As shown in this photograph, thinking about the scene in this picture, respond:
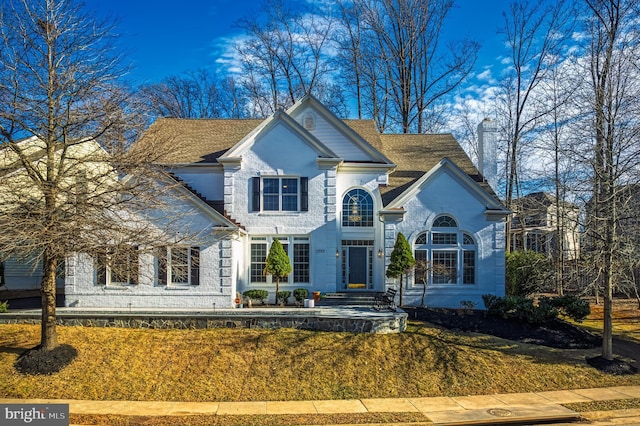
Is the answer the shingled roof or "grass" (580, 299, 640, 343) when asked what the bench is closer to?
the shingled roof

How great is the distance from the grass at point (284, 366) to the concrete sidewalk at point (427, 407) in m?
0.36

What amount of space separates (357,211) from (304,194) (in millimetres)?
2766

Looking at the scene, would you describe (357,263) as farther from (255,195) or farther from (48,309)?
(48,309)

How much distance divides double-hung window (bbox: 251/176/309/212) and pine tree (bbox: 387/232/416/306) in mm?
4273

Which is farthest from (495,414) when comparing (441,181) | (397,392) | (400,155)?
(400,155)

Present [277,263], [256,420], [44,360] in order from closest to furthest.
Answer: [256,420], [44,360], [277,263]

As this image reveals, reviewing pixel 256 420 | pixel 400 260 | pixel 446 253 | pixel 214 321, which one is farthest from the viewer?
pixel 446 253

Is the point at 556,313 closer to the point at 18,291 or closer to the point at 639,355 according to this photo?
the point at 639,355

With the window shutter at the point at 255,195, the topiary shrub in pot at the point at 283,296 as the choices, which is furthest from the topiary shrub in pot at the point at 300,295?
the window shutter at the point at 255,195

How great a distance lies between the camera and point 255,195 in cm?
1888

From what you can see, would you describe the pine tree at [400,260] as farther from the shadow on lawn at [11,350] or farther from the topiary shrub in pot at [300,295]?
the shadow on lawn at [11,350]

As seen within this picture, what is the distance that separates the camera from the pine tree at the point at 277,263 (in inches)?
676

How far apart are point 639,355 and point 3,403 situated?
1838cm

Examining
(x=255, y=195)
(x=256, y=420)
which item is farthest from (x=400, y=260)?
(x=256, y=420)
